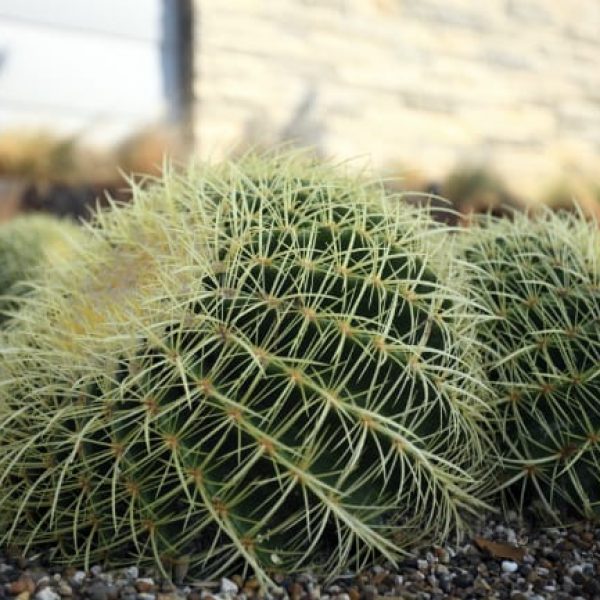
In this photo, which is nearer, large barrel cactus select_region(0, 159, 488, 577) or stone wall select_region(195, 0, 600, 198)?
large barrel cactus select_region(0, 159, 488, 577)

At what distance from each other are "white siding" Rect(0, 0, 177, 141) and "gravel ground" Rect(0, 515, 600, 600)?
17.7 feet

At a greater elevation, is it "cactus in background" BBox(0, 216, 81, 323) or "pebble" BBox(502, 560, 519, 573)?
"cactus in background" BBox(0, 216, 81, 323)

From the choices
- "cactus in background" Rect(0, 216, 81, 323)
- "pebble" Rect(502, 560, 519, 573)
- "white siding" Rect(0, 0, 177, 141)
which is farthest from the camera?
"white siding" Rect(0, 0, 177, 141)

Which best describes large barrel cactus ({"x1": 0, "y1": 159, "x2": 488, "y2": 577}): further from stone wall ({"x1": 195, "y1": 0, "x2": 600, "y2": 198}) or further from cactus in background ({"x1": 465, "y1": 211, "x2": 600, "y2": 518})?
stone wall ({"x1": 195, "y1": 0, "x2": 600, "y2": 198})

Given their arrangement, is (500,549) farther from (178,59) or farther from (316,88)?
(316,88)

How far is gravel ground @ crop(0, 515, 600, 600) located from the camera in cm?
126

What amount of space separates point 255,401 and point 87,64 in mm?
6081

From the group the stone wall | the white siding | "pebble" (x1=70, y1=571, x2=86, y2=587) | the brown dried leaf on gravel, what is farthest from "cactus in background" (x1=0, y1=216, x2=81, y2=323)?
the stone wall

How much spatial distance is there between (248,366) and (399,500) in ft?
1.06

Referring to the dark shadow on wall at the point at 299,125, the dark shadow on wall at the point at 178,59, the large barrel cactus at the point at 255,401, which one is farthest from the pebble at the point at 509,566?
the dark shadow on wall at the point at 178,59

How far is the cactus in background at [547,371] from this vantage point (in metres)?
1.61

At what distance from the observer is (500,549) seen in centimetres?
149

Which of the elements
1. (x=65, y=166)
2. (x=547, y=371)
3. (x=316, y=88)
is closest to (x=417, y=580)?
(x=547, y=371)

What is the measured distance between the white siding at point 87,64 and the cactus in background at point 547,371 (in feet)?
16.7
